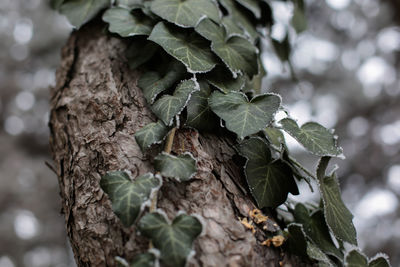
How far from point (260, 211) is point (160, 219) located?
0.25 meters

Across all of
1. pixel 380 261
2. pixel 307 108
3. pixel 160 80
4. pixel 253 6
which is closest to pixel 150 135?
pixel 160 80

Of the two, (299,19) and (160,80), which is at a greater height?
(299,19)

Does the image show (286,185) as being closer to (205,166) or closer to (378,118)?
(205,166)

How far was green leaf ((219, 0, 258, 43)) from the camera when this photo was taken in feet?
3.99

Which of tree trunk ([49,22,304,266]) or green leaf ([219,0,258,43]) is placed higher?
green leaf ([219,0,258,43])

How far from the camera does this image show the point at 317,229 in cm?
93

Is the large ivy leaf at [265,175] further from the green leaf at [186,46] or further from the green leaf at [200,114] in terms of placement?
the green leaf at [186,46]

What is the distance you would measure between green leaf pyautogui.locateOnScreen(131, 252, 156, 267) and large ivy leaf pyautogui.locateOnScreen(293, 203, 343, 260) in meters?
0.46

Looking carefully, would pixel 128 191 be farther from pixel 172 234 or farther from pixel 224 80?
pixel 224 80

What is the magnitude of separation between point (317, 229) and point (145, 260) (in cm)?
52

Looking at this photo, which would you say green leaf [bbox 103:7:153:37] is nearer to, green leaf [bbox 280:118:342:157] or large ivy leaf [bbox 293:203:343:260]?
green leaf [bbox 280:118:342:157]

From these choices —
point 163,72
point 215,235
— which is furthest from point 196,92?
point 215,235

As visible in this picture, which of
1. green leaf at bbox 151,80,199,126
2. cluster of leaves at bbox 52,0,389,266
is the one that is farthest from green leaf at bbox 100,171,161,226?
green leaf at bbox 151,80,199,126

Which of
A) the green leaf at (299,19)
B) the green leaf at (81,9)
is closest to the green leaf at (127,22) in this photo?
the green leaf at (81,9)
